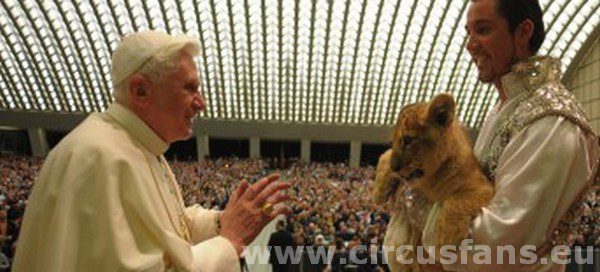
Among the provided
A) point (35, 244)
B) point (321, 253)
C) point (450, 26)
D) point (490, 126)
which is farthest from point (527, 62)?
point (450, 26)

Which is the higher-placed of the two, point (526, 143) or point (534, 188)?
point (526, 143)

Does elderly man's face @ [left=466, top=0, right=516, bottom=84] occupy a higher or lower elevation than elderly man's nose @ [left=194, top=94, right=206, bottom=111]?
higher

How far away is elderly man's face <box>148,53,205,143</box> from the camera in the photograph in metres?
3.03

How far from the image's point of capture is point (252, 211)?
3049 mm

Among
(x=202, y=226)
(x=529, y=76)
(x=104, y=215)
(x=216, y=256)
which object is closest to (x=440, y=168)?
(x=529, y=76)

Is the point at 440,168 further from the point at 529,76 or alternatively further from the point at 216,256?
the point at 216,256

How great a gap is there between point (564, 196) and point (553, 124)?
0.24 m

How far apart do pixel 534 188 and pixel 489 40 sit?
22.7 inches

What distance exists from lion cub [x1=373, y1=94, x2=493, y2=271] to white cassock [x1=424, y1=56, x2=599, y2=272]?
50 millimetres

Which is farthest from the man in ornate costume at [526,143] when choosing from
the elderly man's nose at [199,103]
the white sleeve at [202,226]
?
the white sleeve at [202,226]

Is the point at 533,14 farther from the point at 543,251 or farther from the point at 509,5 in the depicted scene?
the point at 543,251

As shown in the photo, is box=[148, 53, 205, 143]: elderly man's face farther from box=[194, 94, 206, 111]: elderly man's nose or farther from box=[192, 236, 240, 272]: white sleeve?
box=[192, 236, 240, 272]: white sleeve

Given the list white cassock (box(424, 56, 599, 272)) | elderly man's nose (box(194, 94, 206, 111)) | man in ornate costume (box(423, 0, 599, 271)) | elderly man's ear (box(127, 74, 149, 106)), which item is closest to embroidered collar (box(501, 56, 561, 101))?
man in ornate costume (box(423, 0, 599, 271))

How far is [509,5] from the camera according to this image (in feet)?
8.64
